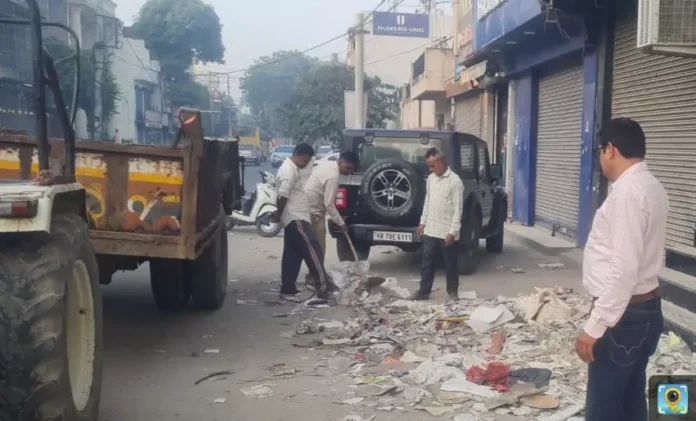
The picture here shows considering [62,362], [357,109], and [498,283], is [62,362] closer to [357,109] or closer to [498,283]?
[498,283]

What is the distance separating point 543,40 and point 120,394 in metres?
11.7

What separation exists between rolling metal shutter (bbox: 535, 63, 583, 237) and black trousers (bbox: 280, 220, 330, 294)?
20.8ft

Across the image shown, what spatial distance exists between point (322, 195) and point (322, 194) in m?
0.01

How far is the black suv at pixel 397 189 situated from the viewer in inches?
392

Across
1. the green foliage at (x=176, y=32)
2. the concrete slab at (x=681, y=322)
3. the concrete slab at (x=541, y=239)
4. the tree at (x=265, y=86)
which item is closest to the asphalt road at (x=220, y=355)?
the concrete slab at (x=681, y=322)

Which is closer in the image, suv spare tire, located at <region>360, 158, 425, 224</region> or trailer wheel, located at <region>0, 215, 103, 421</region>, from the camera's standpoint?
trailer wheel, located at <region>0, 215, 103, 421</region>

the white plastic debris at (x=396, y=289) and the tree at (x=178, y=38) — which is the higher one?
the tree at (x=178, y=38)

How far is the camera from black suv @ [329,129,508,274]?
9.97 meters

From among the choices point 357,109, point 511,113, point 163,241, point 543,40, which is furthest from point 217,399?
point 357,109

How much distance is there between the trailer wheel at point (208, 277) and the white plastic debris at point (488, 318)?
2.59 metres

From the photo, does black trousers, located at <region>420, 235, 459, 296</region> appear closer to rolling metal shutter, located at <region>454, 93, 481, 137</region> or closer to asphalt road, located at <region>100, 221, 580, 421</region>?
asphalt road, located at <region>100, 221, 580, 421</region>

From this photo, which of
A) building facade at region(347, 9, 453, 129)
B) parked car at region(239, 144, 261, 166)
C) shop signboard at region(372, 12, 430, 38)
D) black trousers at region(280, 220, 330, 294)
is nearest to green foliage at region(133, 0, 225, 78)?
parked car at region(239, 144, 261, 166)

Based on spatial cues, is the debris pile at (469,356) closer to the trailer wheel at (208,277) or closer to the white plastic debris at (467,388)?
the white plastic debris at (467,388)

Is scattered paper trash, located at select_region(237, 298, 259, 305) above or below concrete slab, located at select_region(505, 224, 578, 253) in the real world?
below
